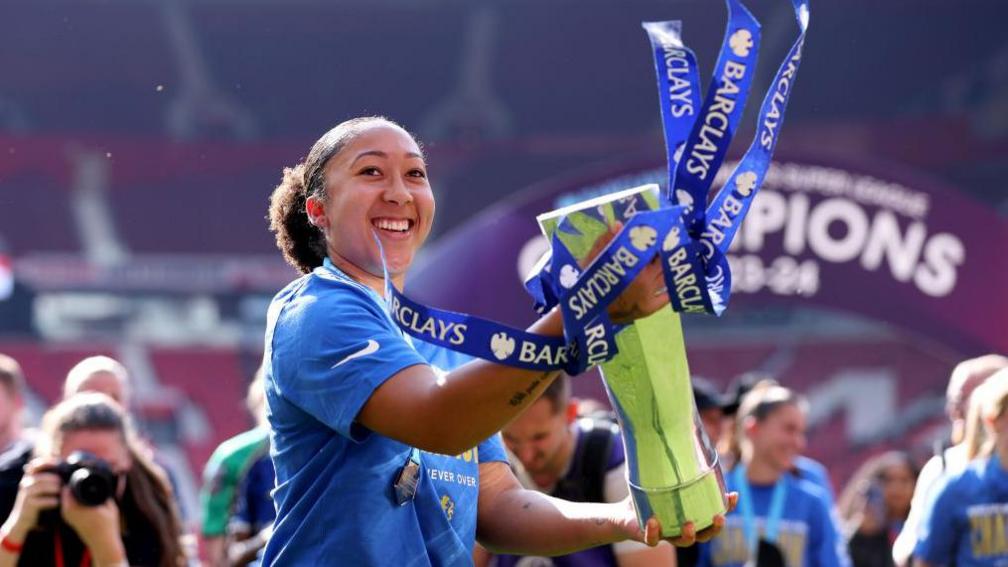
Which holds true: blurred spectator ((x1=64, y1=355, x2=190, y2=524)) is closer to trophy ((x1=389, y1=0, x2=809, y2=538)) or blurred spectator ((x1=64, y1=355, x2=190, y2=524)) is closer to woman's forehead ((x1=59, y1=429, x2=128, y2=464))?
woman's forehead ((x1=59, y1=429, x2=128, y2=464))

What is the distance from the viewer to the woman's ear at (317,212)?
2.80 m

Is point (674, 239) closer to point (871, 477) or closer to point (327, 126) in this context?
point (871, 477)

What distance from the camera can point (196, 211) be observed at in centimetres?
2328

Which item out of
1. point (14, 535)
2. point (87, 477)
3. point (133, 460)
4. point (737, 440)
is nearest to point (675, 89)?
point (87, 477)

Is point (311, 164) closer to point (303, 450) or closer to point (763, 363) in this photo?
point (303, 450)

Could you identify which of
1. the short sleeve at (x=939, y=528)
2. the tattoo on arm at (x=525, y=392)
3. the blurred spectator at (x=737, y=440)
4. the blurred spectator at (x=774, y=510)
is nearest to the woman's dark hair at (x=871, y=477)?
the blurred spectator at (x=737, y=440)


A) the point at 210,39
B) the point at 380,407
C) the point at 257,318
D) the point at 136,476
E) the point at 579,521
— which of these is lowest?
the point at 579,521

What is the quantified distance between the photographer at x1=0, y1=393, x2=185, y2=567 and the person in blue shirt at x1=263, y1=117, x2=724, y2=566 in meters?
2.12

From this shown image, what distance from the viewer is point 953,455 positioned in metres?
6.32

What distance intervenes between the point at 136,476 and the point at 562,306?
3403 mm

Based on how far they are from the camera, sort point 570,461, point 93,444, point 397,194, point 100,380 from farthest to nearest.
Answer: point 100,380
point 93,444
point 570,461
point 397,194

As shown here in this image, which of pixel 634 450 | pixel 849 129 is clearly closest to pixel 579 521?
pixel 634 450

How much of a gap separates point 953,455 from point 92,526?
3325mm

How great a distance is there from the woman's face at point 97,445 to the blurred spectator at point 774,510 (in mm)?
2818
